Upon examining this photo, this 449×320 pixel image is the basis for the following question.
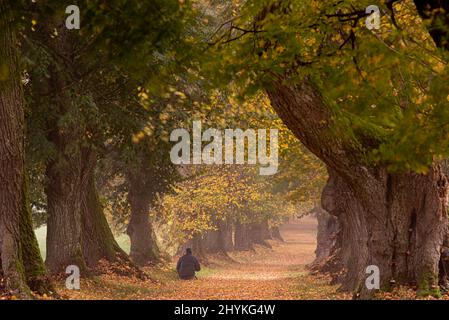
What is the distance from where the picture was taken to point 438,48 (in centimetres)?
934

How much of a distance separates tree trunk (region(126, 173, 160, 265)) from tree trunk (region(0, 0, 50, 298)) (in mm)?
16525

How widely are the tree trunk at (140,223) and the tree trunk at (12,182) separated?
16525 mm

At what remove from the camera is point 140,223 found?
103 ft

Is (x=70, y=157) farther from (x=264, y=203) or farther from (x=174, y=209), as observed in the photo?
(x=264, y=203)

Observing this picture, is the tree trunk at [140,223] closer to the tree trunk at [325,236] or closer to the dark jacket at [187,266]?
the dark jacket at [187,266]

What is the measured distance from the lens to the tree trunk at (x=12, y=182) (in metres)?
12.7

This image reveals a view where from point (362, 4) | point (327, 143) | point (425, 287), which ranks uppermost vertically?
point (362, 4)

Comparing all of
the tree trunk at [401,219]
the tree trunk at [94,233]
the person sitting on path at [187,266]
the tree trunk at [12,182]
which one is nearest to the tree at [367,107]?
the tree trunk at [401,219]

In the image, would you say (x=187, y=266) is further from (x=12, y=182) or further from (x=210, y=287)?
(x=12, y=182)

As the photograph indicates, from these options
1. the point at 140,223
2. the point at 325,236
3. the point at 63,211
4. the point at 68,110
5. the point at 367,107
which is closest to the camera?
the point at 367,107

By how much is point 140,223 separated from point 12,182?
18396 millimetres

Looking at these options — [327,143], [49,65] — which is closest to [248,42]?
[327,143]

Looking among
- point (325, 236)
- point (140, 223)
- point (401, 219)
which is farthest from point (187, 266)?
point (401, 219)

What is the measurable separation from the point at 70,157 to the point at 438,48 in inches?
503
